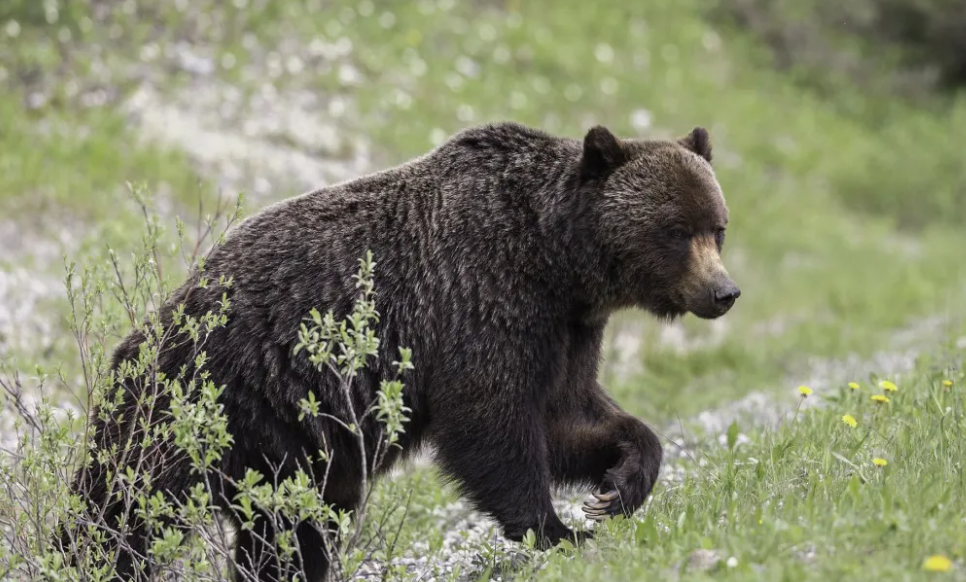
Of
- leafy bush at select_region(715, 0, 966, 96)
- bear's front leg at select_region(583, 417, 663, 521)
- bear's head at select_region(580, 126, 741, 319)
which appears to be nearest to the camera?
bear's front leg at select_region(583, 417, 663, 521)

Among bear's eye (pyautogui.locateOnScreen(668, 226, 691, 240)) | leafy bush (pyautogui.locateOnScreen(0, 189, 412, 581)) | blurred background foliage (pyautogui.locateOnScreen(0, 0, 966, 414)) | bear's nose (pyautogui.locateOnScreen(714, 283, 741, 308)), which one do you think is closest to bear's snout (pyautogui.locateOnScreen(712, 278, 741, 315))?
bear's nose (pyautogui.locateOnScreen(714, 283, 741, 308))

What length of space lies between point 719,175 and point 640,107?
1.68 metres

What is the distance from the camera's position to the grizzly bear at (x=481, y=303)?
202 inches

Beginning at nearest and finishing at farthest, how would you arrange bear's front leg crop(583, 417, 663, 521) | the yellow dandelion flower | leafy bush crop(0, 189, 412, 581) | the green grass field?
the yellow dandelion flower → leafy bush crop(0, 189, 412, 581) → the green grass field → bear's front leg crop(583, 417, 663, 521)

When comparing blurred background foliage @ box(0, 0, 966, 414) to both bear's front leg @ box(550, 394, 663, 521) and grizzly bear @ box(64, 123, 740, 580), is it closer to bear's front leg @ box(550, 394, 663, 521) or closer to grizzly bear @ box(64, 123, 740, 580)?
grizzly bear @ box(64, 123, 740, 580)

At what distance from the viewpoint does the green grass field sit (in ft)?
14.8

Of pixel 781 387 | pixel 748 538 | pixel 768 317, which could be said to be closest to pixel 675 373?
pixel 781 387

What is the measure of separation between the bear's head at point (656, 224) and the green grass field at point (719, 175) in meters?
0.87

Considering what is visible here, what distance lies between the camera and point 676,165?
18.3 ft

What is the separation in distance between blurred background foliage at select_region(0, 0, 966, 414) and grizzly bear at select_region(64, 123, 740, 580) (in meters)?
3.25

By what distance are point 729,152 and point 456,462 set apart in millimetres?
13227

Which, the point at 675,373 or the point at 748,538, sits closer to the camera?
the point at 748,538

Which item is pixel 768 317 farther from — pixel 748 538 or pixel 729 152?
pixel 748 538

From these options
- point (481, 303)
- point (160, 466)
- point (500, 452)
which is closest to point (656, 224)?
point (481, 303)
